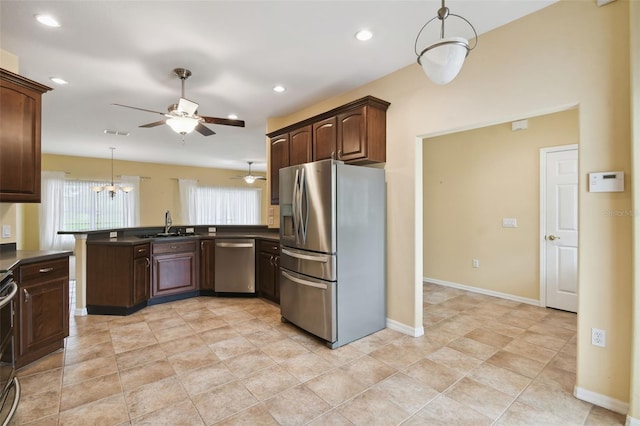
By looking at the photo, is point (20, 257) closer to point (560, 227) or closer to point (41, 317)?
point (41, 317)

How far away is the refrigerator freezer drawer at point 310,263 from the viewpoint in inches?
112

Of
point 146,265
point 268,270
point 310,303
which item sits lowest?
point 310,303

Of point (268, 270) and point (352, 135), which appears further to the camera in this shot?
point (268, 270)

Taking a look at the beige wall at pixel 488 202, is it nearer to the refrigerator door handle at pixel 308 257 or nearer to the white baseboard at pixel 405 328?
the white baseboard at pixel 405 328

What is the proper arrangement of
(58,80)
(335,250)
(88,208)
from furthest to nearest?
(88,208), (58,80), (335,250)

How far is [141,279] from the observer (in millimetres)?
3898

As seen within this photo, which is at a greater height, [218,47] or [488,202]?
[218,47]

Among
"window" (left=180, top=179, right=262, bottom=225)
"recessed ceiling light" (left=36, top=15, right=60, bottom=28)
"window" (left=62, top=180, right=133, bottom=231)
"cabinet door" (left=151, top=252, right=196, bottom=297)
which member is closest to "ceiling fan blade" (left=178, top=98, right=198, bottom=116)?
"recessed ceiling light" (left=36, top=15, right=60, bottom=28)

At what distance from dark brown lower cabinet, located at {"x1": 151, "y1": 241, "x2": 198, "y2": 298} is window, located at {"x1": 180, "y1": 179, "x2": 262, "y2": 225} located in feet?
16.2

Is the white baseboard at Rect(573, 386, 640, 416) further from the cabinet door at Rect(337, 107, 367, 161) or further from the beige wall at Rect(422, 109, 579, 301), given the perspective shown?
the cabinet door at Rect(337, 107, 367, 161)

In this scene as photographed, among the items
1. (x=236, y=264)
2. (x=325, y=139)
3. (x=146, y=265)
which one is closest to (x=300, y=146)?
(x=325, y=139)

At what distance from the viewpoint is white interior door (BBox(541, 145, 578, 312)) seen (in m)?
3.76

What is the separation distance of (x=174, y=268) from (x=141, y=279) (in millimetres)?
450

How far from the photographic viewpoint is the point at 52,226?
7164 mm
